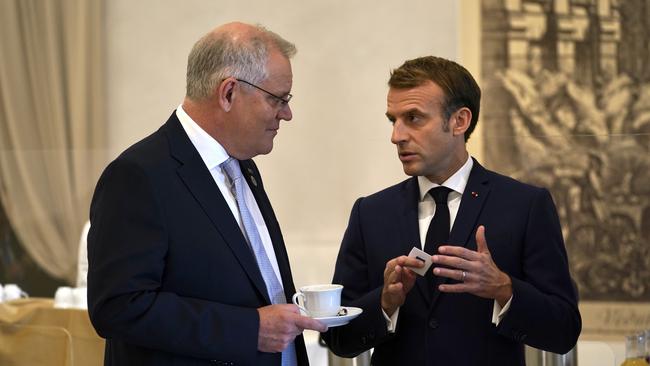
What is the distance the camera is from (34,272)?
605cm

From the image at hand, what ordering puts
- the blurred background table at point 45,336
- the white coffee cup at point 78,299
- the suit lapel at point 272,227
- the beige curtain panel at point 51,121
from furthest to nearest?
the beige curtain panel at point 51,121 < the white coffee cup at point 78,299 < the blurred background table at point 45,336 < the suit lapel at point 272,227

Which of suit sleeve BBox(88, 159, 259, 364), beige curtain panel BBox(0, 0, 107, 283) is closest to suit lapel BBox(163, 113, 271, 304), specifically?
suit sleeve BBox(88, 159, 259, 364)

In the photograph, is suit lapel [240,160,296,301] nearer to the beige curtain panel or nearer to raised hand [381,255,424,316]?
raised hand [381,255,424,316]

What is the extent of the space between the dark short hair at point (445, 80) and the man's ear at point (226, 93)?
0.54m

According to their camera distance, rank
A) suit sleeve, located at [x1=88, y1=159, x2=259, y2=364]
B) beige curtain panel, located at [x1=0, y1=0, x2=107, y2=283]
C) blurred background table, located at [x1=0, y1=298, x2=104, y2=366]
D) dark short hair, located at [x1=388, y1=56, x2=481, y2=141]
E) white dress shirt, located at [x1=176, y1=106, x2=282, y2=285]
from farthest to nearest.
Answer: beige curtain panel, located at [x1=0, y1=0, x2=107, y2=283] < blurred background table, located at [x1=0, y1=298, x2=104, y2=366] < dark short hair, located at [x1=388, y1=56, x2=481, y2=141] < white dress shirt, located at [x1=176, y1=106, x2=282, y2=285] < suit sleeve, located at [x1=88, y1=159, x2=259, y2=364]

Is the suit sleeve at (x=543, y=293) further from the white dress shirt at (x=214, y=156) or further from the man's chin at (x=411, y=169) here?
the white dress shirt at (x=214, y=156)

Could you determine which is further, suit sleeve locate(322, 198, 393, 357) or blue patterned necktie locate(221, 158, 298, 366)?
suit sleeve locate(322, 198, 393, 357)

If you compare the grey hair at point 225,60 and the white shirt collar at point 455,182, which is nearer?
the grey hair at point 225,60

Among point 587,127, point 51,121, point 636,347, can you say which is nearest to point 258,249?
point 636,347

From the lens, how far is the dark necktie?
2.36 meters

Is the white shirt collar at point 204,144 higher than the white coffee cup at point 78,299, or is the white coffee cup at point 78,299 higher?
the white shirt collar at point 204,144

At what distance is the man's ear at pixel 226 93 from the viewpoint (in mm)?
Answer: 2117

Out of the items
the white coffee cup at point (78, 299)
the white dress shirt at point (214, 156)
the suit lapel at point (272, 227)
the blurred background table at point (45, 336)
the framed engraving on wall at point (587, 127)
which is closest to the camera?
the white dress shirt at point (214, 156)

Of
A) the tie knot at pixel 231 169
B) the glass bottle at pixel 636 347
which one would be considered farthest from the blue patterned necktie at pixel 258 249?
the glass bottle at pixel 636 347
